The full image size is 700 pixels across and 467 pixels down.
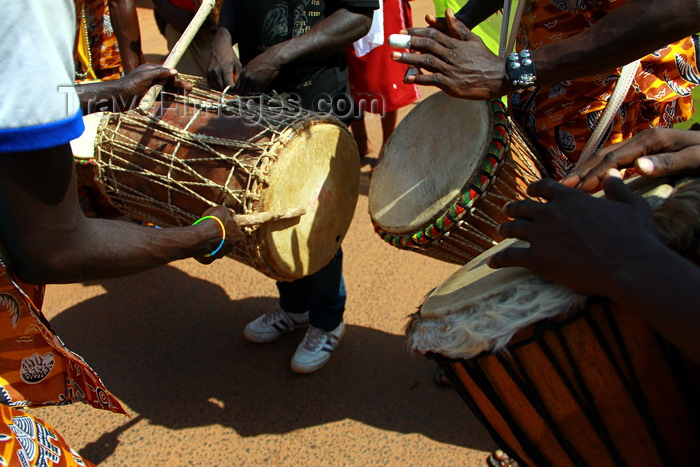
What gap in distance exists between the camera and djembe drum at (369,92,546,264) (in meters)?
1.74

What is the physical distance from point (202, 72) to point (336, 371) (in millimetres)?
2109

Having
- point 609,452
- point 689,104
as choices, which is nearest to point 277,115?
point 689,104

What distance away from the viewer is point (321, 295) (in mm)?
2619

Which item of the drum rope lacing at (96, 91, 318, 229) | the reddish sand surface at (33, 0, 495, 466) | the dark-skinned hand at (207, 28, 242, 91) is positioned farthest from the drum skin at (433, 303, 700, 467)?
the dark-skinned hand at (207, 28, 242, 91)

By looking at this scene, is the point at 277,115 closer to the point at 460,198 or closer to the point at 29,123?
the point at 460,198

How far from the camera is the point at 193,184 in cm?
199

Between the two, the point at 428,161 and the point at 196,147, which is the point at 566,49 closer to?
the point at 428,161

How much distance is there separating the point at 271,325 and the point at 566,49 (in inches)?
74.7

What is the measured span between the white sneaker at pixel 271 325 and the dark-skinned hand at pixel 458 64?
1584mm

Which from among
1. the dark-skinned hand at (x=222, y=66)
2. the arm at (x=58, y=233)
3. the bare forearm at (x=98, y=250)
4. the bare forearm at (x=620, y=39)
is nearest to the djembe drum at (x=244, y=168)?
the dark-skinned hand at (x=222, y=66)

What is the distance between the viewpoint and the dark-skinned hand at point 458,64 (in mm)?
1601

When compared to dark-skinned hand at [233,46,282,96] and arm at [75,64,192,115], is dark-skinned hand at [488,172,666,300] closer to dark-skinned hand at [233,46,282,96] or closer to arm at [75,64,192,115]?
dark-skinned hand at [233,46,282,96]

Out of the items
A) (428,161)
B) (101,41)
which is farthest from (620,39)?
(101,41)

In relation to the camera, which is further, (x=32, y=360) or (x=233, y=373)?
(x=233, y=373)
